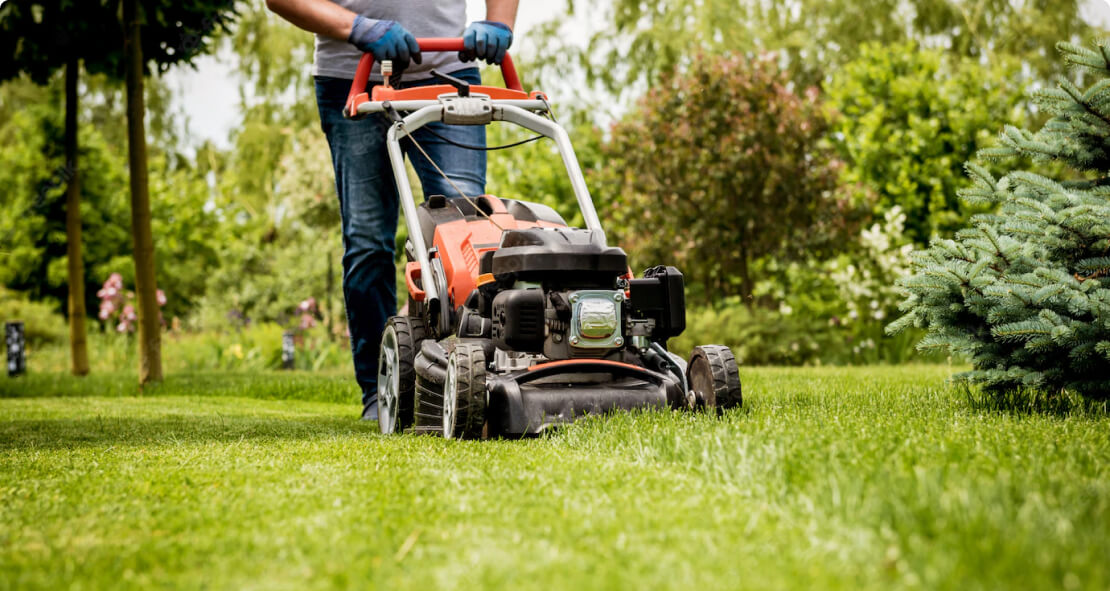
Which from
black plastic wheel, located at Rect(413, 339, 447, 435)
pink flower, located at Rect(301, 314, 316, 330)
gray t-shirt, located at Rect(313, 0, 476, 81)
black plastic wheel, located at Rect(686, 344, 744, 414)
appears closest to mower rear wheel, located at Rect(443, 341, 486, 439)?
black plastic wheel, located at Rect(413, 339, 447, 435)

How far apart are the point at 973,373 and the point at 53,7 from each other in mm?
7811

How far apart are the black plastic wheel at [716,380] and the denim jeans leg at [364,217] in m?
1.64

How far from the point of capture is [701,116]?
1091 centimetres

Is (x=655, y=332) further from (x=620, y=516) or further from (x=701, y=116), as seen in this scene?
(x=701, y=116)

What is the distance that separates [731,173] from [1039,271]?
7371mm

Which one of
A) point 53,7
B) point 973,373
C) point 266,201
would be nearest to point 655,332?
point 973,373

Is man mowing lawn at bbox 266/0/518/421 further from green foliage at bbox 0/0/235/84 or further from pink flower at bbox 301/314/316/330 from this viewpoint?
pink flower at bbox 301/314/316/330

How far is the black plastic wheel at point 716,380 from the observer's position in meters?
3.42

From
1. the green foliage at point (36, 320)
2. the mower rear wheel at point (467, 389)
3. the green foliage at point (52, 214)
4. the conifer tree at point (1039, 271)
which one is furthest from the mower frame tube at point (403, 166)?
the green foliage at point (52, 214)

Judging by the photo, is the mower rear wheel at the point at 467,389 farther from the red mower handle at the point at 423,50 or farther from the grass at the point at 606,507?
the red mower handle at the point at 423,50

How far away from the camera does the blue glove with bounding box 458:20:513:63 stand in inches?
158

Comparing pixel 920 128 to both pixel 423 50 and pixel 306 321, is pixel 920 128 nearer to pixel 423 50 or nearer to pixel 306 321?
pixel 306 321

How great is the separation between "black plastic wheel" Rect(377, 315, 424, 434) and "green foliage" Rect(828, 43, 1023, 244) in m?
8.75

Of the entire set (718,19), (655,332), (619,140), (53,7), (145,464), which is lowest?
(145,464)
